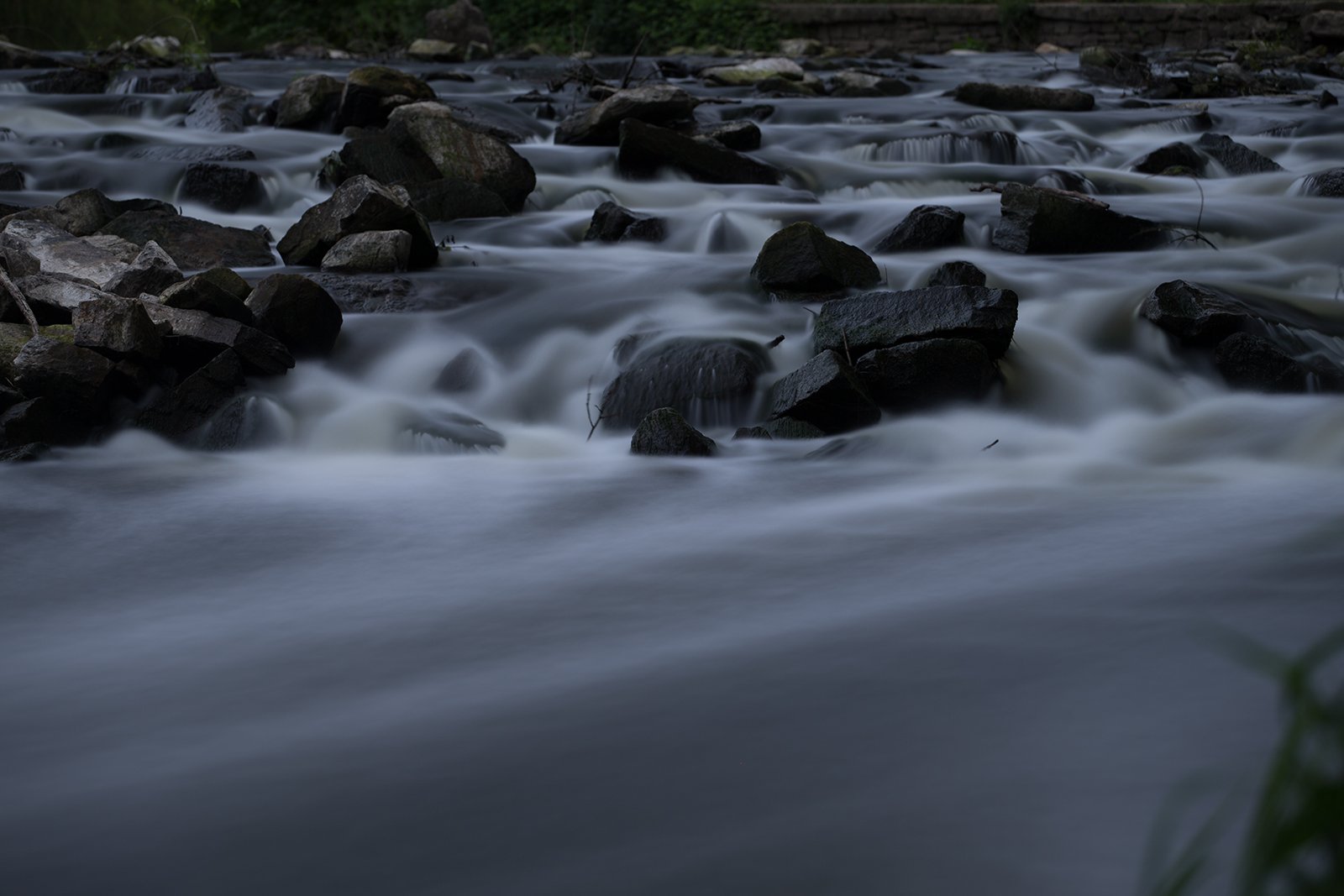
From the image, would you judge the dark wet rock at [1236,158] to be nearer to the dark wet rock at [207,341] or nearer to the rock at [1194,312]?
the rock at [1194,312]

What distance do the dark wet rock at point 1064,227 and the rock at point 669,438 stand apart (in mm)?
2657

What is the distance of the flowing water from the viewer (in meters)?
1.94

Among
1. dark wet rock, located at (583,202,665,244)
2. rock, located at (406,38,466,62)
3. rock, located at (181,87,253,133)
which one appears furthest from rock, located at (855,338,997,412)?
rock, located at (406,38,466,62)

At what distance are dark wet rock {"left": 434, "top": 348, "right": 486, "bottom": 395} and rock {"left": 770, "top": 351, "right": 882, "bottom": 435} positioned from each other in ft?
4.34

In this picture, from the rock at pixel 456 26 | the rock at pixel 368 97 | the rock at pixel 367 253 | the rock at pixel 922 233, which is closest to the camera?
the rock at pixel 367 253

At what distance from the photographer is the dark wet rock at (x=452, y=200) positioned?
716cm

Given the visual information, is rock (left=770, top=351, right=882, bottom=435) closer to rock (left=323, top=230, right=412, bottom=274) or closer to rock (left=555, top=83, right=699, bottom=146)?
rock (left=323, top=230, right=412, bottom=274)

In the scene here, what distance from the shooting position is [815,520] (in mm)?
3689

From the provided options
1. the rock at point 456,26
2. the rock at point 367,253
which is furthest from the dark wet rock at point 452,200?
the rock at point 456,26

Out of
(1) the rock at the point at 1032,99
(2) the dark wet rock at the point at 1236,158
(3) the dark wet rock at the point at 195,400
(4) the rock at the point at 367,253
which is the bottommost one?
(3) the dark wet rock at the point at 195,400

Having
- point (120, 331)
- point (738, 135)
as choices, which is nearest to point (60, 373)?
point (120, 331)

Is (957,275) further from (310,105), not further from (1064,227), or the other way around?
(310,105)

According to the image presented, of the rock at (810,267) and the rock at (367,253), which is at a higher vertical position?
the rock at (810,267)

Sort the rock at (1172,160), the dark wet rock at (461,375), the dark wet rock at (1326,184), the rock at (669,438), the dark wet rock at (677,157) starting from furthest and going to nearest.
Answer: the rock at (1172,160) < the dark wet rock at (677,157) < the dark wet rock at (1326,184) < the dark wet rock at (461,375) < the rock at (669,438)
